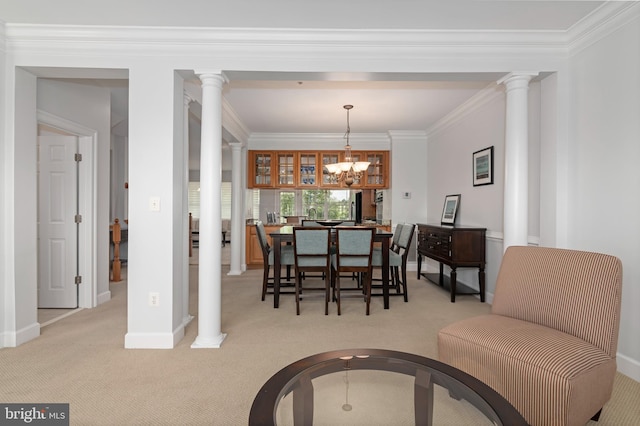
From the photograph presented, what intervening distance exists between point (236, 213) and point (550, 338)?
4.74m

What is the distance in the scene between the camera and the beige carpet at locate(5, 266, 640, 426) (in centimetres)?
183

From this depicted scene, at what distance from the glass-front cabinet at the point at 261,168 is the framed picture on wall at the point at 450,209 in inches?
123

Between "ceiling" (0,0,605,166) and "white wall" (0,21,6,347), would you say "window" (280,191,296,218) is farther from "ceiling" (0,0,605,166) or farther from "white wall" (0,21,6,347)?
"white wall" (0,21,6,347)

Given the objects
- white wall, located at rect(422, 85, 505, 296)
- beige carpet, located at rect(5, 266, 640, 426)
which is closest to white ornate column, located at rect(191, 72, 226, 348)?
beige carpet, located at rect(5, 266, 640, 426)

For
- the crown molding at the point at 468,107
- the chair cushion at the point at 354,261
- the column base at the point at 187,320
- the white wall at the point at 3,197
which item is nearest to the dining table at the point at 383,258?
the chair cushion at the point at 354,261

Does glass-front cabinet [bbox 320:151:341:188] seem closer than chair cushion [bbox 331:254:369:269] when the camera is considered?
No

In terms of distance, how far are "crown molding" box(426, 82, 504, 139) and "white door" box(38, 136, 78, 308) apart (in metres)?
4.72

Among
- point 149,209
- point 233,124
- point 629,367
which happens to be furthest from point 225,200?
point 629,367

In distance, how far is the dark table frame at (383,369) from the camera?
1.11m

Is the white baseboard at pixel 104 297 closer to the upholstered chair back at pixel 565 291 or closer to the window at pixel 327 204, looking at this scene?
the window at pixel 327 204

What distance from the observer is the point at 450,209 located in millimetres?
4969

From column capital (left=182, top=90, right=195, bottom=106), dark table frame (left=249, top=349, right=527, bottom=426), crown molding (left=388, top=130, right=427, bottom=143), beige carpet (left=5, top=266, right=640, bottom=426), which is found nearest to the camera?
dark table frame (left=249, top=349, right=527, bottom=426)

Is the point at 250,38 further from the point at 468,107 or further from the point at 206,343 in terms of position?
the point at 468,107

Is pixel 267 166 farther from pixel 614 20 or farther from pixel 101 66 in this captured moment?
pixel 614 20
